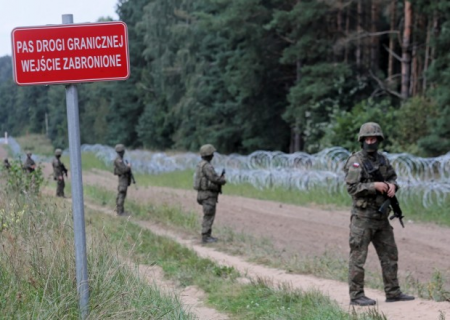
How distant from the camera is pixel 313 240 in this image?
12.9 meters

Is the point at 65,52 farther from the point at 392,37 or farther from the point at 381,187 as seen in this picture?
the point at 392,37

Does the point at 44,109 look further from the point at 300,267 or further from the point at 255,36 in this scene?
the point at 300,267

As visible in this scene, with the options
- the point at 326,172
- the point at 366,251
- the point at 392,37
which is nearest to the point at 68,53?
the point at 366,251

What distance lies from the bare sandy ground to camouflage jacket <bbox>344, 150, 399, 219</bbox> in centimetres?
99

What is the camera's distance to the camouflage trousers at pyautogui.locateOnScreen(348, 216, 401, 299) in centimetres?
693

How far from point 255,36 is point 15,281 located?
28773mm

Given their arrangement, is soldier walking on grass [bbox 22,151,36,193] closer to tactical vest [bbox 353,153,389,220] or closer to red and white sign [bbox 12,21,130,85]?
tactical vest [bbox 353,153,389,220]

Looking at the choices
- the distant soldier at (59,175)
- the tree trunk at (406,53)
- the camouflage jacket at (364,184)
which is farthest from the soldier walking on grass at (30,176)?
the tree trunk at (406,53)

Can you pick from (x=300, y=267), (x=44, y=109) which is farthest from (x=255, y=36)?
(x=44, y=109)

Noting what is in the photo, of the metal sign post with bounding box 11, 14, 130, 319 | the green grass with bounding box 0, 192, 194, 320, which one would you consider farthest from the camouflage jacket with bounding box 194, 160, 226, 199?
the metal sign post with bounding box 11, 14, 130, 319

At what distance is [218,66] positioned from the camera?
41219 mm

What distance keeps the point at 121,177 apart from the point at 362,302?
32.6 ft

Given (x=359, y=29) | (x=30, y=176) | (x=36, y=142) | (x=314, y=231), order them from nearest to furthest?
1. (x=30, y=176)
2. (x=314, y=231)
3. (x=359, y=29)
4. (x=36, y=142)

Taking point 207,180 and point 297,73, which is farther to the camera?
point 297,73
